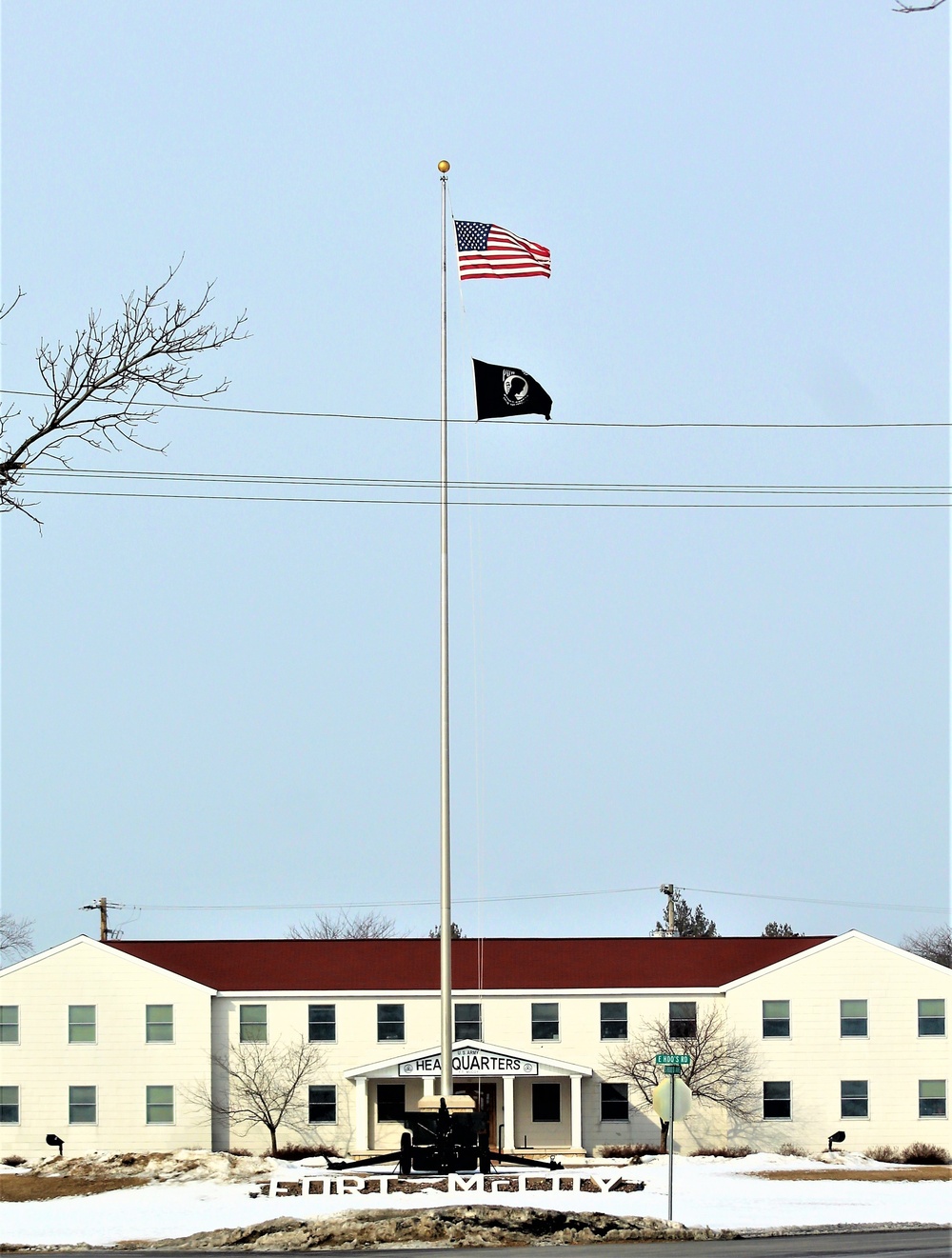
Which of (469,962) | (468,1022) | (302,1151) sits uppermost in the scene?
(469,962)

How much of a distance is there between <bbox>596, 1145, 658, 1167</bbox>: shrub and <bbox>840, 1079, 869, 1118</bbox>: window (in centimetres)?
594

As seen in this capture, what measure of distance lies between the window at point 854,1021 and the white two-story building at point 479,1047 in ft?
0.14

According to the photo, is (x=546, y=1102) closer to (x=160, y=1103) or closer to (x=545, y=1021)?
(x=545, y=1021)

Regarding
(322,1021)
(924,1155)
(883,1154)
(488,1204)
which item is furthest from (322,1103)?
(488,1204)

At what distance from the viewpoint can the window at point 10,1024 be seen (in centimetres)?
5103

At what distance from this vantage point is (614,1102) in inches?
1997

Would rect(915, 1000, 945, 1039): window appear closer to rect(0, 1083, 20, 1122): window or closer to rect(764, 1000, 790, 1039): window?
rect(0, 1083, 20, 1122): window

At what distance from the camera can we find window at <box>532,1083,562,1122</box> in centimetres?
5106

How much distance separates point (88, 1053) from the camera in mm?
50688

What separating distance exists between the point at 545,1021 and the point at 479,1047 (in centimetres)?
370

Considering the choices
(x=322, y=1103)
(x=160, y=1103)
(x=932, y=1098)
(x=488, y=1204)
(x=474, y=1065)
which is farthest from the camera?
(x=322, y=1103)

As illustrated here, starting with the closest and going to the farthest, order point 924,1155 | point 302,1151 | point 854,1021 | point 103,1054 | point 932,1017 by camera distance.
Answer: point 302,1151
point 924,1155
point 103,1054
point 854,1021
point 932,1017

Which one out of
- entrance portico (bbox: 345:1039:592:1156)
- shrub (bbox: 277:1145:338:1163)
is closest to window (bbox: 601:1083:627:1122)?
entrance portico (bbox: 345:1039:592:1156)

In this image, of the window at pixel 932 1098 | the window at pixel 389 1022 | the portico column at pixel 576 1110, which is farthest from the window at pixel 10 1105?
the window at pixel 932 1098
